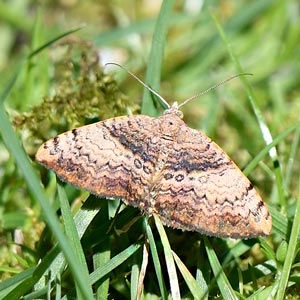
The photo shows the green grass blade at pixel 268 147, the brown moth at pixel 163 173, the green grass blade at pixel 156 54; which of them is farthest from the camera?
the green grass blade at pixel 156 54

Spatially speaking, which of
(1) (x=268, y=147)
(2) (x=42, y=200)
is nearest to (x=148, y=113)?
(1) (x=268, y=147)

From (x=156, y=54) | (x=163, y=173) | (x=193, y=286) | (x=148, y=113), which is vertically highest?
(x=156, y=54)

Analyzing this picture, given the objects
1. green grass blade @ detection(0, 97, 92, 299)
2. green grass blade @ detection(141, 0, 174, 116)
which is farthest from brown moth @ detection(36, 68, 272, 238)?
green grass blade @ detection(0, 97, 92, 299)

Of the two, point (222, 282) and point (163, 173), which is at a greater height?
point (163, 173)

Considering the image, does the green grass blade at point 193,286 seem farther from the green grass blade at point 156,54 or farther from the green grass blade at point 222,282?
the green grass blade at point 156,54

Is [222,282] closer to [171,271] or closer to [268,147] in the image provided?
[171,271]

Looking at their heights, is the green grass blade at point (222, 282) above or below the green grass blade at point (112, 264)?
below

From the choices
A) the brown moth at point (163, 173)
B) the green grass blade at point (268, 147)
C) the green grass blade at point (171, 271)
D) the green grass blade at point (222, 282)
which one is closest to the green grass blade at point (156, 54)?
the brown moth at point (163, 173)
